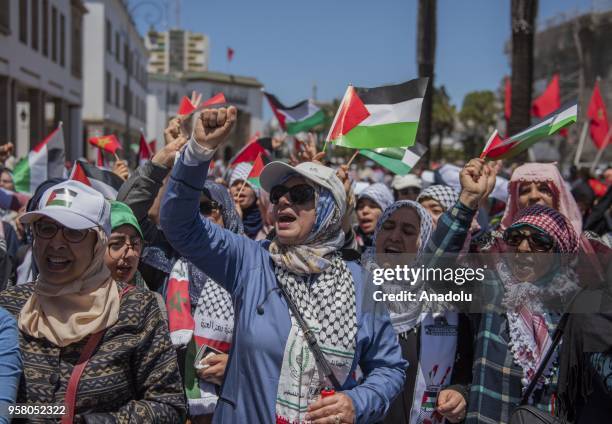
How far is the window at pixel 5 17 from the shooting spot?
20672 millimetres

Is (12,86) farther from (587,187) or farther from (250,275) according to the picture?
(250,275)

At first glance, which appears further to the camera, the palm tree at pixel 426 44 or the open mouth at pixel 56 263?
the palm tree at pixel 426 44

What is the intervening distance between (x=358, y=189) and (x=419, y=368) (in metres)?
4.78

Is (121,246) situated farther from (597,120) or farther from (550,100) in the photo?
(550,100)

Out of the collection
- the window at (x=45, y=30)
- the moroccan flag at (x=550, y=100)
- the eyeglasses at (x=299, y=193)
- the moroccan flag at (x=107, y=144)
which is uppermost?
the window at (x=45, y=30)

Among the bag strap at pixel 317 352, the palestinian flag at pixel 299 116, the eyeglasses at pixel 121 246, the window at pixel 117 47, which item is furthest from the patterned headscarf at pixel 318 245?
the window at pixel 117 47

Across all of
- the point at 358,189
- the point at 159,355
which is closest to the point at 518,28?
the point at 358,189

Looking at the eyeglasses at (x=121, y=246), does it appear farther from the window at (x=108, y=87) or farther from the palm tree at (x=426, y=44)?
the window at (x=108, y=87)

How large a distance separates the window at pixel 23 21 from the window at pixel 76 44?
8249 mm

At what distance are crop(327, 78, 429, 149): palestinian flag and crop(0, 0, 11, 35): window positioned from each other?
19.2m

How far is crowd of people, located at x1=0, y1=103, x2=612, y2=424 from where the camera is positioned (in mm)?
2346

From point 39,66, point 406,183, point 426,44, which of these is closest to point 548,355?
point 406,183

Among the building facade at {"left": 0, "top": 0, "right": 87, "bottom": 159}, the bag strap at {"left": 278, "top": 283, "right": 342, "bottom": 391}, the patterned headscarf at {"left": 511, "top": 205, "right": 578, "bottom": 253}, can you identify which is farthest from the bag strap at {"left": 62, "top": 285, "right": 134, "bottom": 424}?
the building facade at {"left": 0, "top": 0, "right": 87, "bottom": 159}

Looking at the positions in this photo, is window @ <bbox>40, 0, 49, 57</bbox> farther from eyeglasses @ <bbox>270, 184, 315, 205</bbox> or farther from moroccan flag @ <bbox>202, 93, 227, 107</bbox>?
eyeglasses @ <bbox>270, 184, 315, 205</bbox>
